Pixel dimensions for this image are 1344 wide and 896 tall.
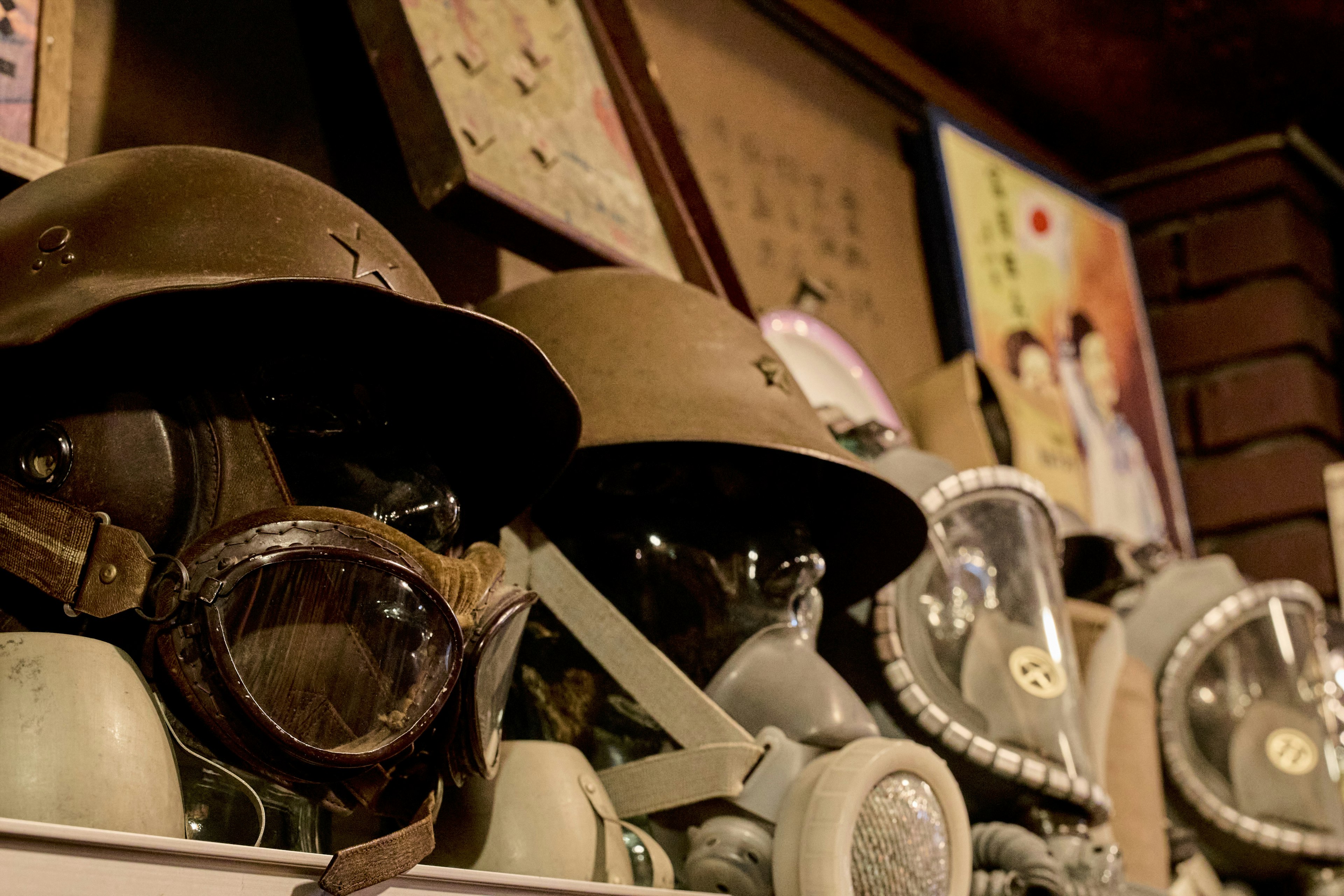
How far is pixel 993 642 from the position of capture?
4.44 ft

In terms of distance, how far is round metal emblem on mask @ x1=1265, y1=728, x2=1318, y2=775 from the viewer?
1722mm

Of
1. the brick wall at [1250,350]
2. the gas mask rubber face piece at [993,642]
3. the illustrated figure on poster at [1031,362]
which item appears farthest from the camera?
the brick wall at [1250,350]

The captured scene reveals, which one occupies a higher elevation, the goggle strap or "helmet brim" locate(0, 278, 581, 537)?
"helmet brim" locate(0, 278, 581, 537)

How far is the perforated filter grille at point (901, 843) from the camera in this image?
0.99 meters

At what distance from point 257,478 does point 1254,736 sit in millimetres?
1414

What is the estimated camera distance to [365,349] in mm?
959

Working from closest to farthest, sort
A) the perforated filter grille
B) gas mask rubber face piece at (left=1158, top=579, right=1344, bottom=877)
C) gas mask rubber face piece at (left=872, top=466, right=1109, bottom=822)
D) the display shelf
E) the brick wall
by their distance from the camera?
the display shelf < the perforated filter grille < gas mask rubber face piece at (left=872, top=466, right=1109, bottom=822) < gas mask rubber face piece at (left=1158, top=579, right=1344, bottom=877) < the brick wall

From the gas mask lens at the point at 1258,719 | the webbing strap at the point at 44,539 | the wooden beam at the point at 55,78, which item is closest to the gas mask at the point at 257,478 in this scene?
the webbing strap at the point at 44,539

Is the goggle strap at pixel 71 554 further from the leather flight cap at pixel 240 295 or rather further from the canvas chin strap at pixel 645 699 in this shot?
the canvas chin strap at pixel 645 699

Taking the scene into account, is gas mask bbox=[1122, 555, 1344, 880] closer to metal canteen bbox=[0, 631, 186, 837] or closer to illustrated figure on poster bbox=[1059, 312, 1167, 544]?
illustrated figure on poster bbox=[1059, 312, 1167, 544]

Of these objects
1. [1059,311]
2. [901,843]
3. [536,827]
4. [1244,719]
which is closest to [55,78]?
[536,827]

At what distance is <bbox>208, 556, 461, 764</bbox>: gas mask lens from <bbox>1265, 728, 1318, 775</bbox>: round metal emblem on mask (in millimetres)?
1298

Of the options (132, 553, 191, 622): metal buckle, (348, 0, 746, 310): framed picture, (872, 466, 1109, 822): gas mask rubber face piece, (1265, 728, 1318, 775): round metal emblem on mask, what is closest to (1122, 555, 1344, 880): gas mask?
(1265, 728, 1318, 775): round metal emblem on mask

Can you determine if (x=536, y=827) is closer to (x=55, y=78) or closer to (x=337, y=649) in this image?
(x=337, y=649)
